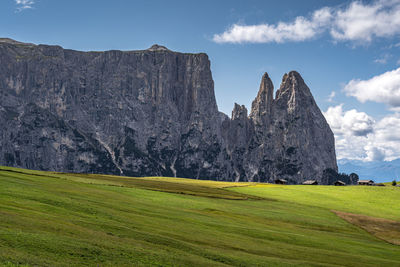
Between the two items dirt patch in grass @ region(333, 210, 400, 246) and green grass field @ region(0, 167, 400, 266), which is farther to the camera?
dirt patch in grass @ region(333, 210, 400, 246)

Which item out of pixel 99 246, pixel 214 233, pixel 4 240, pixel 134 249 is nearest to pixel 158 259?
pixel 134 249

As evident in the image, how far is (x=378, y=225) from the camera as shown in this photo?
7488cm

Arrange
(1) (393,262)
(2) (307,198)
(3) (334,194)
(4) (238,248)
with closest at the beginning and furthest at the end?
1. (4) (238,248)
2. (1) (393,262)
3. (2) (307,198)
4. (3) (334,194)

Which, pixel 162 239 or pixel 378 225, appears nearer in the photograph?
pixel 162 239

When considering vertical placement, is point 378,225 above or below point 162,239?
below

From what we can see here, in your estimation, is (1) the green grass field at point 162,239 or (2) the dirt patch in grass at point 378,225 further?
(2) the dirt patch in grass at point 378,225

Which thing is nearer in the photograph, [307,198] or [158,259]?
[158,259]

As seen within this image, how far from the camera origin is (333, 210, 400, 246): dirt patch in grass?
213ft

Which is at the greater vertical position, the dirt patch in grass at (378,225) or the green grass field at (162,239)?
the green grass field at (162,239)

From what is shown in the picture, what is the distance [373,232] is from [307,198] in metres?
48.6

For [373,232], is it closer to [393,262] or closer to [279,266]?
[393,262]

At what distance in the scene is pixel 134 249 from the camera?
3072cm

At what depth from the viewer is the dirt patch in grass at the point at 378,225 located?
6506 centimetres

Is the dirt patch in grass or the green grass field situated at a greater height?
the green grass field
